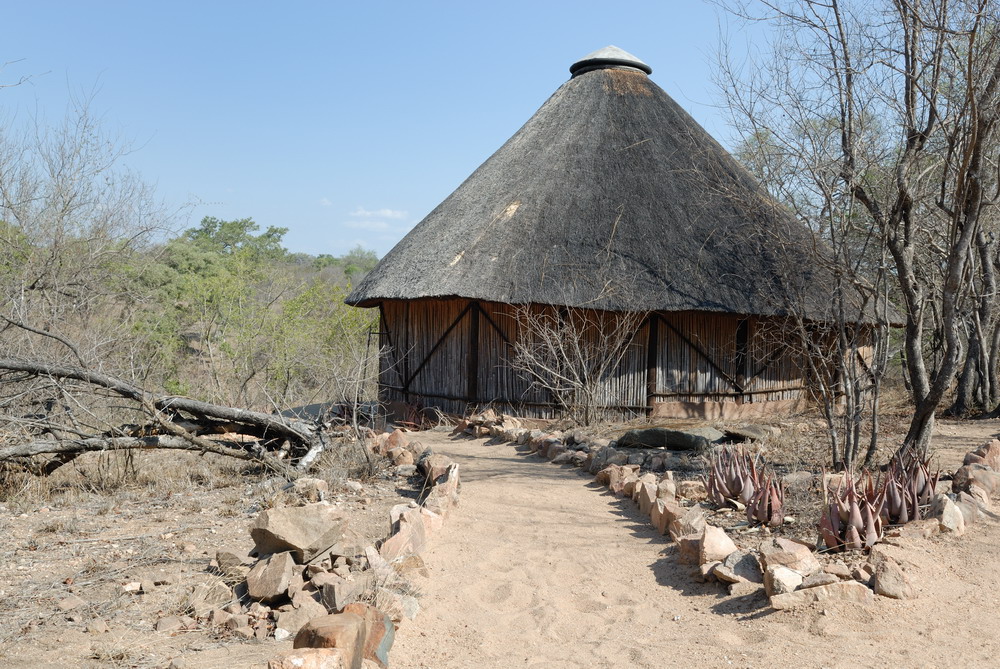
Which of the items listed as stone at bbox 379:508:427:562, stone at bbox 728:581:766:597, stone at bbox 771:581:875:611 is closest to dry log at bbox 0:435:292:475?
stone at bbox 379:508:427:562

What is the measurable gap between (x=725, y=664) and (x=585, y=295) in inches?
270

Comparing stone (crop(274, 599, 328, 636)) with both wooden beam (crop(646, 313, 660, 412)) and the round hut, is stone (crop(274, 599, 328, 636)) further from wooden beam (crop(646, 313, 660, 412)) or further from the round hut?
wooden beam (crop(646, 313, 660, 412))

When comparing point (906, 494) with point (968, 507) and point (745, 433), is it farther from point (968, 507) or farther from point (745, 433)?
point (745, 433)

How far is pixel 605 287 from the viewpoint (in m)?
9.65

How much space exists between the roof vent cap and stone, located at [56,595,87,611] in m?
12.9

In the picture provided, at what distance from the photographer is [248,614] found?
3277 mm

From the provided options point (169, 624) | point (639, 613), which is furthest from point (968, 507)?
point (169, 624)

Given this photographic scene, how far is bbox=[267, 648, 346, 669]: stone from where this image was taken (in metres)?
2.45

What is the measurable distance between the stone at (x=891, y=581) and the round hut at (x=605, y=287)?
19.4 ft

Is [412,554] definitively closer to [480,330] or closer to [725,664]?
[725,664]

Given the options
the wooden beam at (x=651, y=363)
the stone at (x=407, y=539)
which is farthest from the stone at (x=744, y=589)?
the wooden beam at (x=651, y=363)

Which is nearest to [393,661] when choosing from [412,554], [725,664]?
[412,554]

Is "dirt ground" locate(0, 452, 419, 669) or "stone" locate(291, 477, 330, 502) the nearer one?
"dirt ground" locate(0, 452, 419, 669)

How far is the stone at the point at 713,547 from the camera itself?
3967 mm
